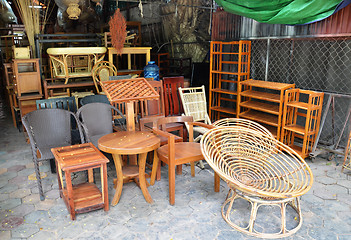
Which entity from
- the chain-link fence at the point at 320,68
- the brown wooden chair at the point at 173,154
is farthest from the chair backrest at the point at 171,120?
the chain-link fence at the point at 320,68

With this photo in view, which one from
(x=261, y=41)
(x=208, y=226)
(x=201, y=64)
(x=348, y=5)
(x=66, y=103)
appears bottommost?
(x=208, y=226)

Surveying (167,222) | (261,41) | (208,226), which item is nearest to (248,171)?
(208,226)

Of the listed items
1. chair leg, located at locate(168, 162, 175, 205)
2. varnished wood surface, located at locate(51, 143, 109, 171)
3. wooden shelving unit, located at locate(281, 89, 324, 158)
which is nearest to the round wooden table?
varnished wood surface, located at locate(51, 143, 109, 171)

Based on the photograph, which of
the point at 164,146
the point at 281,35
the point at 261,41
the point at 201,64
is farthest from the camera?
the point at 201,64

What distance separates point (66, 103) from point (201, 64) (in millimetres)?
3810

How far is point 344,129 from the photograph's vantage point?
181 inches

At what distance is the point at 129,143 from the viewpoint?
128 inches

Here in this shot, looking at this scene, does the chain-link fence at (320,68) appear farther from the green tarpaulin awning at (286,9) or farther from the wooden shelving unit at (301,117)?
the green tarpaulin awning at (286,9)

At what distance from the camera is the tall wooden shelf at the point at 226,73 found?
5609mm

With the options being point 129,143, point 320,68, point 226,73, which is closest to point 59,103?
point 129,143

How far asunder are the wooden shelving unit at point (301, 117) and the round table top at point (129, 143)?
2344mm

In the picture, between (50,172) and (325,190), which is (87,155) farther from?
(325,190)

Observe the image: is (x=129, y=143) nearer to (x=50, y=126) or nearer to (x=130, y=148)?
(x=130, y=148)

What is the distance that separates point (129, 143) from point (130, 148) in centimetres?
15
